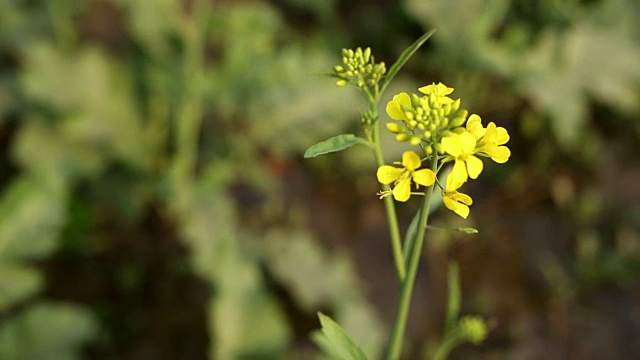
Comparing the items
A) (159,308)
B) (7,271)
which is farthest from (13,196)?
(159,308)

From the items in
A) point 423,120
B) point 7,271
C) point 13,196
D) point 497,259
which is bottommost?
point 497,259

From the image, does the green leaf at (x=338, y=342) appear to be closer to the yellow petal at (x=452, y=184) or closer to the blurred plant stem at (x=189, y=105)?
the yellow petal at (x=452, y=184)

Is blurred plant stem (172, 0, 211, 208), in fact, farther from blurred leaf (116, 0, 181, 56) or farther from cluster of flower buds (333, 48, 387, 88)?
cluster of flower buds (333, 48, 387, 88)

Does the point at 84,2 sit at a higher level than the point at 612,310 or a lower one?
higher

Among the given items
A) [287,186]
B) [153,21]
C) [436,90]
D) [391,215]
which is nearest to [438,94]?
[436,90]

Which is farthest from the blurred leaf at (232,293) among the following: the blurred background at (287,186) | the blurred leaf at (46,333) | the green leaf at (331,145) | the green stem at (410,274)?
the green leaf at (331,145)

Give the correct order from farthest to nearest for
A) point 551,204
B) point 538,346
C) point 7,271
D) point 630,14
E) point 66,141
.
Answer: point 551,204, point 630,14, point 538,346, point 66,141, point 7,271

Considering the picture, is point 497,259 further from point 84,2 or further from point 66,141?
point 84,2
